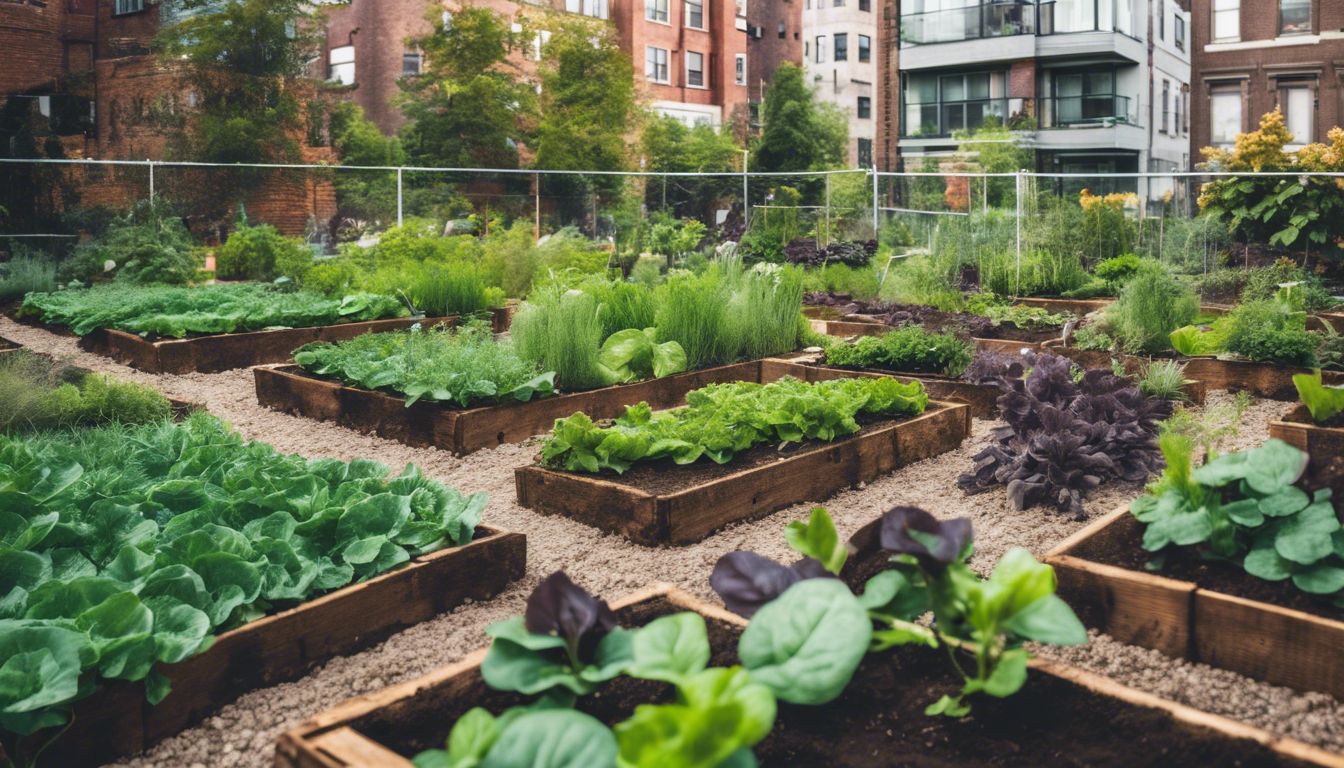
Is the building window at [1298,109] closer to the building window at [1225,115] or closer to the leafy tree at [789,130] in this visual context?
the building window at [1225,115]

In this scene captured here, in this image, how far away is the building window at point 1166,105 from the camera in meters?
37.5

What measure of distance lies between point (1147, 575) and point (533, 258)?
9.30 metres

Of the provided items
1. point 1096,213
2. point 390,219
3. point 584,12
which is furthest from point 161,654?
point 584,12

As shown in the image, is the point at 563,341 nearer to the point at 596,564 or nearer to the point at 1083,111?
the point at 596,564

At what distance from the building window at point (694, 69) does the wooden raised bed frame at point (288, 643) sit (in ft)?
143

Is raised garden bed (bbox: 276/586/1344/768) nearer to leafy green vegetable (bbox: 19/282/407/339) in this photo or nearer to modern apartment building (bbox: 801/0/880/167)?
leafy green vegetable (bbox: 19/282/407/339)

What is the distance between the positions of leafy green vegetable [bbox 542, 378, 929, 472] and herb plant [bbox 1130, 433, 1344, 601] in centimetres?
197

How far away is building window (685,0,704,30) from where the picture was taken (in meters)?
44.8

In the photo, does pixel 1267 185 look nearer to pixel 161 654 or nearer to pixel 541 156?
pixel 161 654

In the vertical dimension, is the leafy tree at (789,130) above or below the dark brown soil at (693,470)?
above

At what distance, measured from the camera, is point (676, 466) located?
457 centimetres

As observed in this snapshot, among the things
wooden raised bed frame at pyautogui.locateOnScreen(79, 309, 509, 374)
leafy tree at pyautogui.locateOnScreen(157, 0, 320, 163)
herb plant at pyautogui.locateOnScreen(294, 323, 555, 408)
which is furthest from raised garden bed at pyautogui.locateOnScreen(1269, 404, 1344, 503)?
leafy tree at pyautogui.locateOnScreen(157, 0, 320, 163)

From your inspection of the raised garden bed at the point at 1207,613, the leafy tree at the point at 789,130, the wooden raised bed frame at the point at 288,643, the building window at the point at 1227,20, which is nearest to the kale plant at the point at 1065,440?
the raised garden bed at the point at 1207,613

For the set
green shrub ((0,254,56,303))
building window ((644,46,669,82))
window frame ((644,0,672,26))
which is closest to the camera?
green shrub ((0,254,56,303))
